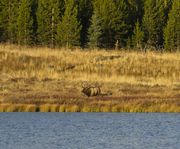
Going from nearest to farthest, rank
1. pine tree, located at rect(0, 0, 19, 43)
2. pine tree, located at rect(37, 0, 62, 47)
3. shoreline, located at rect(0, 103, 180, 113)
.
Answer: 1. shoreline, located at rect(0, 103, 180, 113)
2. pine tree, located at rect(37, 0, 62, 47)
3. pine tree, located at rect(0, 0, 19, 43)

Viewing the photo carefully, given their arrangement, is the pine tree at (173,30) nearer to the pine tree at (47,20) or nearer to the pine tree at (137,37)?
the pine tree at (137,37)

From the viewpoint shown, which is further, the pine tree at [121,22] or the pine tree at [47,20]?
the pine tree at [47,20]

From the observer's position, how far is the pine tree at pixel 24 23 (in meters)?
77.5

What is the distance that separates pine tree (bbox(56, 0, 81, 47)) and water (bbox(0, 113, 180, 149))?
128 feet

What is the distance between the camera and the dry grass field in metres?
39.2

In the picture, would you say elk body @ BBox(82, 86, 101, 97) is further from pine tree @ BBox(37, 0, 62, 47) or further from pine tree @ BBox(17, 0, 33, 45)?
pine tree @ BBox(37, 0, 62, 47)

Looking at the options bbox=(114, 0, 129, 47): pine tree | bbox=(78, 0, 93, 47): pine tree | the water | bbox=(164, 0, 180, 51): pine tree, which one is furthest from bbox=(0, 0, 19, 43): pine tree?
the water

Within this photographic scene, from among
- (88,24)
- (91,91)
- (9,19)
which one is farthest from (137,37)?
(91,91)

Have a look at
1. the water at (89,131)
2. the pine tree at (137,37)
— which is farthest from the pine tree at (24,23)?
the water at (89,131)

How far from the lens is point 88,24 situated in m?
86.8

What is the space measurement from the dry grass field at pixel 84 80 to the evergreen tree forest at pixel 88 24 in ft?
55.2

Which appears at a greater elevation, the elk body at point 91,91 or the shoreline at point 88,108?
the elk body at point 91,91

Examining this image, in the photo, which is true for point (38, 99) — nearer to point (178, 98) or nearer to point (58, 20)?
point (178, 98)

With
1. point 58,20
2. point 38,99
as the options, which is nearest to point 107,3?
point 58,20
